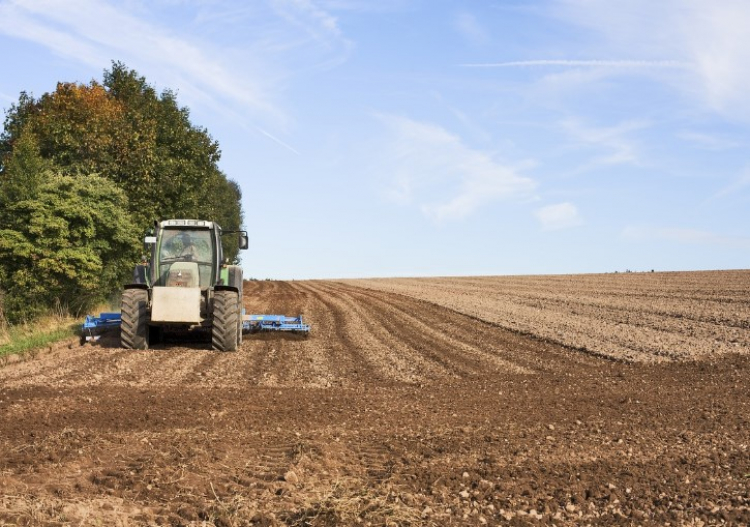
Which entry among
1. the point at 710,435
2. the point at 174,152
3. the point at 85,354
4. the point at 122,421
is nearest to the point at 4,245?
the point at 85,354

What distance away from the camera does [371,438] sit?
26.7ft

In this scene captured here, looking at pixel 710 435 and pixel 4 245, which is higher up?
pixel 4 245

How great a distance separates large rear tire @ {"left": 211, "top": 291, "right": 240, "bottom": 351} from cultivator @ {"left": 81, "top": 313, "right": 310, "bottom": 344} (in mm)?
2400

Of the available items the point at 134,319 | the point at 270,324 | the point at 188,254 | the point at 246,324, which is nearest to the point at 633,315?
the point at 270,324

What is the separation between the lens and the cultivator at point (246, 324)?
58.3ft

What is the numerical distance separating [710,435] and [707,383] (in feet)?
14.3

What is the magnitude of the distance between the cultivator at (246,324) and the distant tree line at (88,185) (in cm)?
674

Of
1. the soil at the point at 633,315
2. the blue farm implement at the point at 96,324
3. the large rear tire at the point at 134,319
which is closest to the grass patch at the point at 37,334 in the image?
the blue farm implement at the point at 96,324

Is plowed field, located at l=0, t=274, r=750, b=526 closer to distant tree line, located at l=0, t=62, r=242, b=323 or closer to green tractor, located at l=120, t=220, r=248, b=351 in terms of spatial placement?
green tractor, located at l=120, t=220, r=248, b=351

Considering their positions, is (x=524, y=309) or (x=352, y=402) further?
(x=524, y=309)

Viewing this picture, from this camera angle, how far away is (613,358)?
15727 millimetres

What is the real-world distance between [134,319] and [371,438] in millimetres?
9235

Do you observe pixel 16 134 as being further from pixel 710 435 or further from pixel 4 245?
pixel 710 435

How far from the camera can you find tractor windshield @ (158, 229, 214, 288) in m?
16.5
